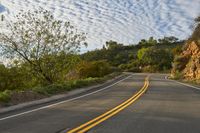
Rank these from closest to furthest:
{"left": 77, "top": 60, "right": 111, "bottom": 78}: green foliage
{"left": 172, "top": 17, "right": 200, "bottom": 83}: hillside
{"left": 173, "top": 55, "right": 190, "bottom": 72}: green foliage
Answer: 1. {"left": 172, "top": 17, "right": 200, "bottom": 83}: hillside
2. {"left": 77, "top": 60, "right": 111, "bottom": 78}: green foliage
3. {"left": 173, "top": 55, "right": 190, "bottom": 72}: green foliage

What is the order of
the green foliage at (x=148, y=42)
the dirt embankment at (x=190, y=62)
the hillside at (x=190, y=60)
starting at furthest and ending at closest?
the green foliage at (x=148, y=42) → the hillside at (x=190, y=60) → the dirt embankment at (x=190, y=62)

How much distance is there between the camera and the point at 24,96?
19109 millimetres

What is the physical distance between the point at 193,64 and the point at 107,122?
37.4 metres

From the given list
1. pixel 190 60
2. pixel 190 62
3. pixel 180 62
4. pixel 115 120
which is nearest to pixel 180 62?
pixel 180 62

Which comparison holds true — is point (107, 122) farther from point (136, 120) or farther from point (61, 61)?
point (61, 61)

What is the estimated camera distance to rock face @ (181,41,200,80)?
46.0m

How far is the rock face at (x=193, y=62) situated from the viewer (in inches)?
1813

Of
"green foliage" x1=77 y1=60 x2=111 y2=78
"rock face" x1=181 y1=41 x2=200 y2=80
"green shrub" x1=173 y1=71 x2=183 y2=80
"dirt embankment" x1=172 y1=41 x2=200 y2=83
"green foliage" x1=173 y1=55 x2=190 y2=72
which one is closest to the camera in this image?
"rock face" x1=181 y1=41 x2=200 y2=80

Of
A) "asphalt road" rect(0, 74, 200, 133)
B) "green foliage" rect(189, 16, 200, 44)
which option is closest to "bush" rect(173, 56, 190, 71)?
"green foliage" rect(189, 16, 200, 44)

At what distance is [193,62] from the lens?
158 feet

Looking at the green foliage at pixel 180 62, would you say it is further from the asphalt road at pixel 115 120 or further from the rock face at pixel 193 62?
the asphalt road at pixel 115 120

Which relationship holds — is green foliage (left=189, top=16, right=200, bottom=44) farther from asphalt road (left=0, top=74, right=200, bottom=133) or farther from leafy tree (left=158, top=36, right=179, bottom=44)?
leafy tree (left=158, top=36, right=179, bottom=44)

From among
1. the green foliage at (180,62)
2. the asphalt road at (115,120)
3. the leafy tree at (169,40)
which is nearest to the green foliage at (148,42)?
the leafy tree at (169,40)

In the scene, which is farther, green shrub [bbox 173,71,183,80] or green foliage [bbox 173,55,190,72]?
green foliage [bbox 173,55,190,72]
